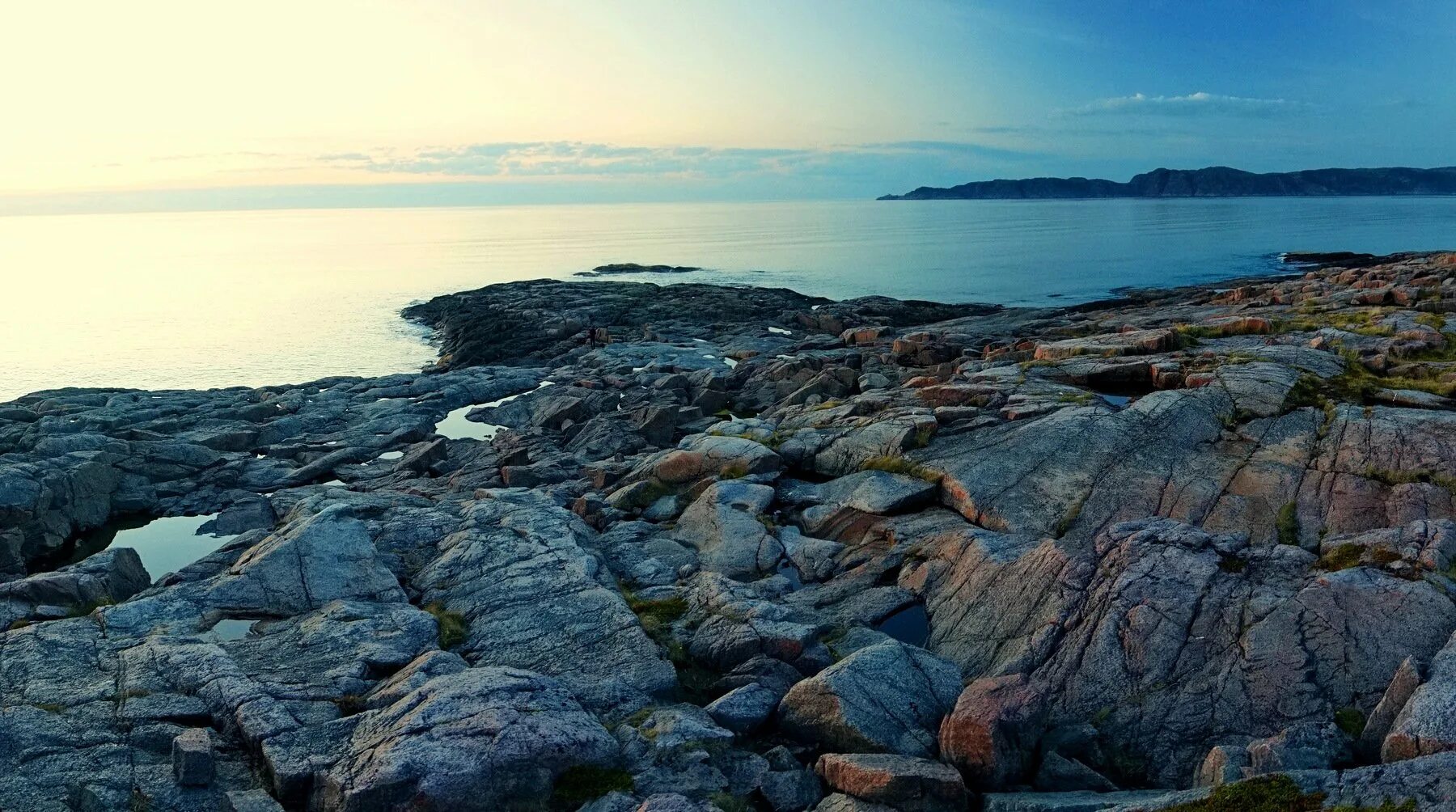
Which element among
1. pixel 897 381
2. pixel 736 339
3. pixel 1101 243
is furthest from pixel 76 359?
pixel 1101 243

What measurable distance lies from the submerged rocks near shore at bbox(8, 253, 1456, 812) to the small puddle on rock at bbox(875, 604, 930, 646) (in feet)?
0.31

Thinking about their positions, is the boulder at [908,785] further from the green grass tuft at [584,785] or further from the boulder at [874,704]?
the green grass tuft at [584,785]

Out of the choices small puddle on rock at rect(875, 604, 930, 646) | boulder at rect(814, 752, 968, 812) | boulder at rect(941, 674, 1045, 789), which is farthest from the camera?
small puddle on rock at rect(875, 604, 930, 646)

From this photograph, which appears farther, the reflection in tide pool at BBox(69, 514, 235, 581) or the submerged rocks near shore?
the reflection in tide pool at BBox(69, 514, 235, 581)

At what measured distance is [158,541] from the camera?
3316 centimetres

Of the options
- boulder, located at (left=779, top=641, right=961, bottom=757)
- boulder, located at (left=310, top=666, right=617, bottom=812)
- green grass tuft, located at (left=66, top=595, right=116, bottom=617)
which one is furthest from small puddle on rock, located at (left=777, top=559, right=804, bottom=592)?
green grass tuft, located at (left=66, top=595, right=116, bottom=617)

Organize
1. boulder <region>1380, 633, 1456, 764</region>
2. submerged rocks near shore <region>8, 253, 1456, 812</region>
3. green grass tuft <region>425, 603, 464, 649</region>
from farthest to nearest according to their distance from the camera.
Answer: green grass tuft <region>425, 603, 464, 649</region>, submerged rocks near shore <region>8, 253, 1456, 812</region>, boulder <region>1380, 633, 1456, 764</region>

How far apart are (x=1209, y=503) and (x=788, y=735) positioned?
12.8 metres

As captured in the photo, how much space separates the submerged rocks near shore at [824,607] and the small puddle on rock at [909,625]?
0.31 feet

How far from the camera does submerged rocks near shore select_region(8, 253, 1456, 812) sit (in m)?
13.0

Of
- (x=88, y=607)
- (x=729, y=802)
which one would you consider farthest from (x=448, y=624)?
(x=88, y=607)

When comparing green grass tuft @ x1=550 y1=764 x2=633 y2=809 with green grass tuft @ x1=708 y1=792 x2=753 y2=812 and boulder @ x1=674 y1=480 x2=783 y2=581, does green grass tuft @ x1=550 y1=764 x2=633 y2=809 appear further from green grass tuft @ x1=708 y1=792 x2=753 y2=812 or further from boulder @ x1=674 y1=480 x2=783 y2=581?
boulder @ x1=674 y1=480 x2=783 y2=581

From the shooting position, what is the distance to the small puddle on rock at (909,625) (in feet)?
62.3

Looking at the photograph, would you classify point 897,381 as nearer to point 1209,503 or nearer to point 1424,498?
point 1209,503
